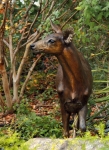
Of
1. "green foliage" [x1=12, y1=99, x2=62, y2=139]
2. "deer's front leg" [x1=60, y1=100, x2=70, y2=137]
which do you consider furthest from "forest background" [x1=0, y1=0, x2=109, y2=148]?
"deer's front leg" [x1=60, y1=100, x2=70, y2=137]

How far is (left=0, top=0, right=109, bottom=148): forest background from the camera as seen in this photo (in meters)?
6.92

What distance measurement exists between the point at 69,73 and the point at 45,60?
18.7ft

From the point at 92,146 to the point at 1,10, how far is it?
5064 mm

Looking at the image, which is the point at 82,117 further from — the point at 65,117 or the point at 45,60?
the point at 45,60

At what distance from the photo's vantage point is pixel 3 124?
25.3ft

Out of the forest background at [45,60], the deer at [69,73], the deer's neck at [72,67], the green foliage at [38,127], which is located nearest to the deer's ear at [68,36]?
the deer at [69,73]

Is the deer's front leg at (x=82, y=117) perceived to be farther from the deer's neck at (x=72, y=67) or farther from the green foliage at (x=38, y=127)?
the green foliage at (x=38, y=127)

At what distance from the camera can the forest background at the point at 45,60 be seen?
6.92 m

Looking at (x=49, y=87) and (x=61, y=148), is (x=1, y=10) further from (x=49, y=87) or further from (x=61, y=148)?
(x=61, y=148)

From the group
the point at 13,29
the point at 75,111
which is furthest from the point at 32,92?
the point at 75,111

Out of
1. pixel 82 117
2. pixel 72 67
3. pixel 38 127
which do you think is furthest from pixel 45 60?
pixel 72 67

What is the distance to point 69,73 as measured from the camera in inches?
223

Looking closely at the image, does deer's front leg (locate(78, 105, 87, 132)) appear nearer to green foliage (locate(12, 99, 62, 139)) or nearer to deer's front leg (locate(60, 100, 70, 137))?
deer's front leg (locate(60, 100, 70, 137))

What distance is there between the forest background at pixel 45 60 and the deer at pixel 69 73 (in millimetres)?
663
